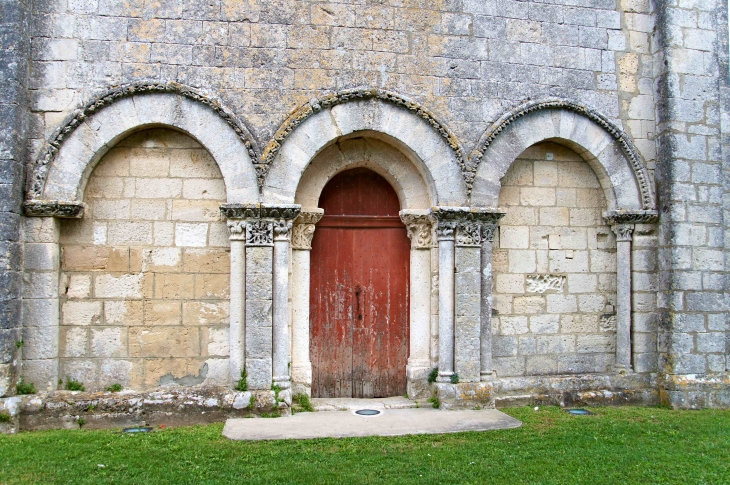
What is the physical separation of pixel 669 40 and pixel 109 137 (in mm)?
6856

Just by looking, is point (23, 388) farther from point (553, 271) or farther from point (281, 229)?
point (553, 271)

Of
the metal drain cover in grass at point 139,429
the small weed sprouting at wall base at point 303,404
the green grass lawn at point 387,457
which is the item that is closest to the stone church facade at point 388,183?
the small weed sprouting at wall base at point 303,404

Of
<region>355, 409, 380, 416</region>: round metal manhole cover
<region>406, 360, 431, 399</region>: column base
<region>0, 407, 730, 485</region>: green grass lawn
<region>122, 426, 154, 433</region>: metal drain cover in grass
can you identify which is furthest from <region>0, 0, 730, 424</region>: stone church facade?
<region>0, 407, 730, 485</region>: green grass lawn

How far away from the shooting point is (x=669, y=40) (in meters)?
7.64

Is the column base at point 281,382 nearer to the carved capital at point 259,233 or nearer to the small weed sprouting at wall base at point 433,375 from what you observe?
the carved capital at point 259,233

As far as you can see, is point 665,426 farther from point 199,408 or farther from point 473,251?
point 199,408

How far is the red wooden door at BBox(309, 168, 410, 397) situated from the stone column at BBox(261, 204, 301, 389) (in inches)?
24.9

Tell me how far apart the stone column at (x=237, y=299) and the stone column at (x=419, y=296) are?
1.99 meters

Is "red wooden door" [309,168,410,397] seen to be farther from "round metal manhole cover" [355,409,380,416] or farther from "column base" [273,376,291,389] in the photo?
"column base" [273,376,291,389]

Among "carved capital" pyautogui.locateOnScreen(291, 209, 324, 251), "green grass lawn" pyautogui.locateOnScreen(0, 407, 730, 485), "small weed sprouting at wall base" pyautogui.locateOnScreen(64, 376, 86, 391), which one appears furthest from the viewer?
"carved capital" pyautogui.locateOnScreen(291, 209, 324, 251)

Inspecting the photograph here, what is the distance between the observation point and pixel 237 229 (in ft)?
22.1

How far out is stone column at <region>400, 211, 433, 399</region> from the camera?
7.31 m

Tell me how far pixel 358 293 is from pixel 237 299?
5.00 ft

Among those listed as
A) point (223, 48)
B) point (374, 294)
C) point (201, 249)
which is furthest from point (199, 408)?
point (223, 48)
